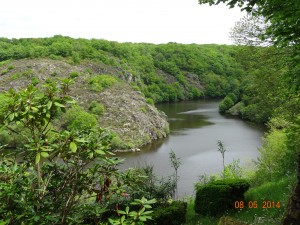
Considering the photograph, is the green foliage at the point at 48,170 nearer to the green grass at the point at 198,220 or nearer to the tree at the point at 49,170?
the tree at the point at 49,170

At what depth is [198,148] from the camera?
46.8 metres

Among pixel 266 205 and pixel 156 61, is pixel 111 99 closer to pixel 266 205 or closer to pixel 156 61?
pixel 266 205

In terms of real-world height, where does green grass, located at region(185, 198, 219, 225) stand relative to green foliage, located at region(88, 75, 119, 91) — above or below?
below

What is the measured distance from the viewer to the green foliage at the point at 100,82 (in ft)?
219

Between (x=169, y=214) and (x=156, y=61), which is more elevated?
(x=156, y=61)

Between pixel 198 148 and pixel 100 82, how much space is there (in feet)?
100

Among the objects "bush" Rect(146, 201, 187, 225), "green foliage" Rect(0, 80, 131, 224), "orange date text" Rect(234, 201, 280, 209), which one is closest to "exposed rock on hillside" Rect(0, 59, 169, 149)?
"bush" Rect(146, 201, 187, 225)

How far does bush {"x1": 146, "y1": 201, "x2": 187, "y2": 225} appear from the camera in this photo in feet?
46.3

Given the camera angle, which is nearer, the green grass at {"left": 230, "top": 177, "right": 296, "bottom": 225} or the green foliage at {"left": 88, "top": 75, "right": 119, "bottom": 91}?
the green grass at {"left": 230, "top": 177, "right": 296, "bottom": 225}

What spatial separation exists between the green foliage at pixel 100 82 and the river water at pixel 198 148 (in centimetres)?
1578

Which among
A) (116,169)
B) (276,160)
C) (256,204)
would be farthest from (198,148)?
(116,169)

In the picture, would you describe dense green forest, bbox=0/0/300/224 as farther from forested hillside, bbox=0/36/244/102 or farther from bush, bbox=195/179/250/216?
forested hillside, bbox=0/36/244/102

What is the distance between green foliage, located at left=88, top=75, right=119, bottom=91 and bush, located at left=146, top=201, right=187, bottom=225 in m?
53.6

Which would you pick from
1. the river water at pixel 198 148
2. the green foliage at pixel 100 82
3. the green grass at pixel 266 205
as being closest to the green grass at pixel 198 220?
the green grass at pixel 266 205
